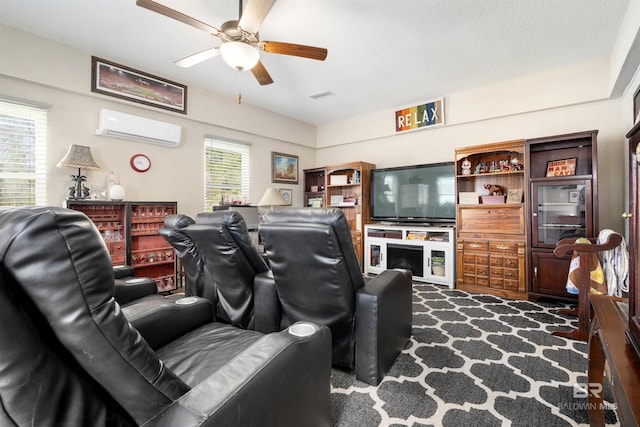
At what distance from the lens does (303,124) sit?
588 cm

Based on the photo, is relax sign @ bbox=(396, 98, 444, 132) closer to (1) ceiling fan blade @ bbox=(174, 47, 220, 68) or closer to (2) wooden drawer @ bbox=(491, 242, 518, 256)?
(2) wooden drawer @ bbox=(491, 242, 518, 256)

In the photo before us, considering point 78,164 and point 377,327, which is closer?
point 377,327

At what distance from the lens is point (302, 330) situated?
Result: 111 cm

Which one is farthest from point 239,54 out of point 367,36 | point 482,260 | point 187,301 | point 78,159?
point 482,260

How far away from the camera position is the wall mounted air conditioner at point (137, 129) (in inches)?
131

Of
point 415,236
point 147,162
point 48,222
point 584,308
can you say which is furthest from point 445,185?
point 48,222

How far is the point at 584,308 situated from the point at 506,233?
1.34 meters

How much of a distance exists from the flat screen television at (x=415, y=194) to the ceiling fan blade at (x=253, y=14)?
3215 millimetres

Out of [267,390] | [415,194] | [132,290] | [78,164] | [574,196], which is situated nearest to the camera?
[267,390]

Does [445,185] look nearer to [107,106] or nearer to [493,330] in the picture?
[493,330]

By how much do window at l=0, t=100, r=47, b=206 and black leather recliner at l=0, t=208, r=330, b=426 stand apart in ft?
11.0

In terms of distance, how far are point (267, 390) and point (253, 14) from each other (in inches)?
91.5

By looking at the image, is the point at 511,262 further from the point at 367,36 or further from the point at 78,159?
the point at 78,159

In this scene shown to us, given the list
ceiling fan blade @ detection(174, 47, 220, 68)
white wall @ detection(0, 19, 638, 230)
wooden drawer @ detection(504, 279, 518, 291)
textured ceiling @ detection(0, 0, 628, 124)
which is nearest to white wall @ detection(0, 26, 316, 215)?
white wall @ detection(0, 19, 638, 230)
